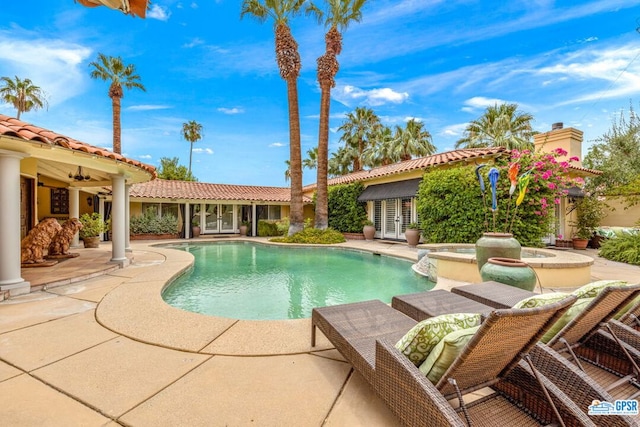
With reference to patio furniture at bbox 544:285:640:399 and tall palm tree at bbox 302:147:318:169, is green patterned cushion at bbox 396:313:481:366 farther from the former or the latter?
tall palm tree at bbox 302:147:318:169

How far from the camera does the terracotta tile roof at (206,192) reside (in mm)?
19047

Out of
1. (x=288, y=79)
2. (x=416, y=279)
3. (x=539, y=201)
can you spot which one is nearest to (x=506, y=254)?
(x=416, y=279)

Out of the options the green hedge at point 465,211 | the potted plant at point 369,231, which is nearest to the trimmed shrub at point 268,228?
the potted plant at point 369,231

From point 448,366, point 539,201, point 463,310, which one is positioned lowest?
point 463,310

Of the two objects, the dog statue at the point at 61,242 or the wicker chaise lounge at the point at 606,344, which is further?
the dog statue at the point at 61,242

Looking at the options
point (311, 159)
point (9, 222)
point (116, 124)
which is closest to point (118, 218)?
point (9, 222)

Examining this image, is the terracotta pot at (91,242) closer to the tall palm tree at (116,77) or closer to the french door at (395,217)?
the tall palm tree at (116,77)

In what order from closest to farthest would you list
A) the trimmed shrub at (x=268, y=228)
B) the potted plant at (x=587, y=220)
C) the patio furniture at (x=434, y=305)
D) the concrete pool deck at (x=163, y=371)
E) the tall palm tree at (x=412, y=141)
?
the concrete pool deck at (x=163, y=371)
the patio furniture at (x=434, y=305)
the potted plant at (x=587, y=220)
the trimmed shrub at (x=268, y=228)
the tall palm tree at (x=412, y=141)

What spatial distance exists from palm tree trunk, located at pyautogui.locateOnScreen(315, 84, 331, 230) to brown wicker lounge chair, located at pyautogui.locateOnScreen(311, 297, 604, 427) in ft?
50.1

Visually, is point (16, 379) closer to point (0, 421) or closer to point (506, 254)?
point (0, 421)

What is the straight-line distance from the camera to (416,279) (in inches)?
328

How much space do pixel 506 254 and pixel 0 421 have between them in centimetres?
737

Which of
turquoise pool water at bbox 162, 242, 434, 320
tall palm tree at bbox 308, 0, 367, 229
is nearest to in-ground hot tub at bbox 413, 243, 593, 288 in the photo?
turquoise pool water at bbox 162, 242, 434, 320

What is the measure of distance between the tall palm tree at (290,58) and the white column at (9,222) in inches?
Result: 492
